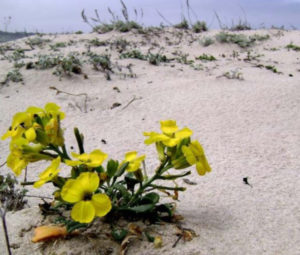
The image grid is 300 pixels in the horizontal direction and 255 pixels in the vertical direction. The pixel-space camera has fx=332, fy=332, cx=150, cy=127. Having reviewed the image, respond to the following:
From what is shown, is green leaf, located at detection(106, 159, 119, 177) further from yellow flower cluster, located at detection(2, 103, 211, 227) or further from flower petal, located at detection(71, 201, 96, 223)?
flower petal, located at detection(71, 201, 96, 223)

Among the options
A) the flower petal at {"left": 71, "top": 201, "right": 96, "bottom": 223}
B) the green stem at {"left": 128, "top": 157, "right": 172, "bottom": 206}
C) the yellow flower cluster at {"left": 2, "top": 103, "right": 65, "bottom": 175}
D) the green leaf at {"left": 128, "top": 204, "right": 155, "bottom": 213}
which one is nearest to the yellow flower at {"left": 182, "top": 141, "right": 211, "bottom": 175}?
the green stem at {"left": 128, "top": 157, "right": 172, "bottom": 206}

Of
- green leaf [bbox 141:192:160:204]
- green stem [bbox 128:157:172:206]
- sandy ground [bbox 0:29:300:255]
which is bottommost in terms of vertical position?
sandy ground [bbox 0:29:300:255]

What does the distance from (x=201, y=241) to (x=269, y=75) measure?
3462 mm

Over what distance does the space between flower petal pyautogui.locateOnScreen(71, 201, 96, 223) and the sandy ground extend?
0.80ft

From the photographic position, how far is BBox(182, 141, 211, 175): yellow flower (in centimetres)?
119

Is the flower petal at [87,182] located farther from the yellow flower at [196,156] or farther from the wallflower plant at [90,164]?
the yellow flower at [196,156]

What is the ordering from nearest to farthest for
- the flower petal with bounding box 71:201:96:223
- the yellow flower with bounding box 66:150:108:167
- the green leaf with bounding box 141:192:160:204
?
the flower petal with bounding box 71:201:96:223 < the yellow flower with bounding box 66:150:108:167 < the green leaf with bounding box 141:192:160:204

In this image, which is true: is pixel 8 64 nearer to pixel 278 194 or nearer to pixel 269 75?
pixel 269 75

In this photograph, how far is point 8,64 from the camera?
16.3 ft

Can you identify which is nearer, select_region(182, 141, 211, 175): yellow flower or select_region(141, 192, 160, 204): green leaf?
select_region(182, 141, 211, 175): yellow flower

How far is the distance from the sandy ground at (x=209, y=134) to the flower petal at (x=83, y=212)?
0.24m

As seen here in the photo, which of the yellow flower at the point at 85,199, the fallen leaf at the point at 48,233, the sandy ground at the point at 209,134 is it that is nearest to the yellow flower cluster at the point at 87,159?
the yellow flower at the point at 85,199

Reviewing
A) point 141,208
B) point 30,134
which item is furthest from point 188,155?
point 30,134

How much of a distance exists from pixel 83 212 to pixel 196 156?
0.45m
